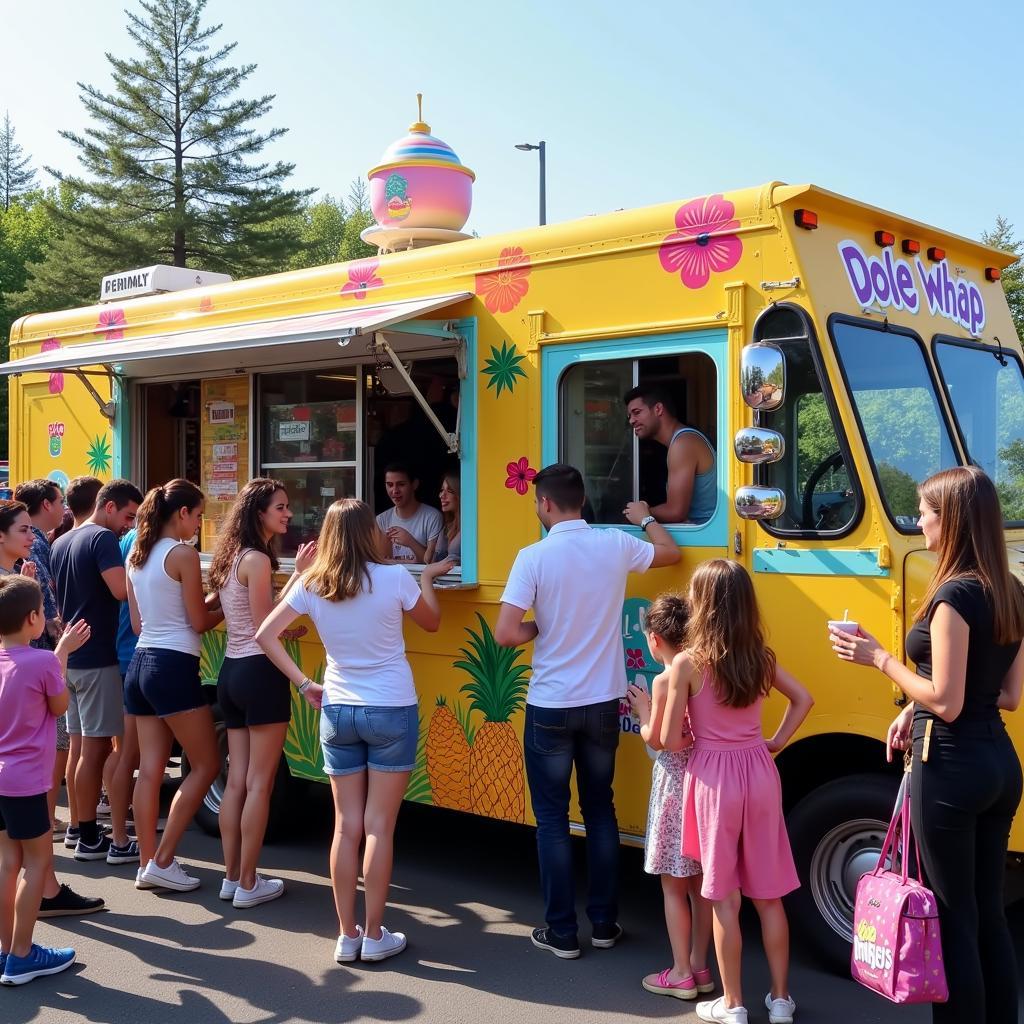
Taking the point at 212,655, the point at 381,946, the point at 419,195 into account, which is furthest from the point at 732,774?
the point at 419,195

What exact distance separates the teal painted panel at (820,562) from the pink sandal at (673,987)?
1.52 m

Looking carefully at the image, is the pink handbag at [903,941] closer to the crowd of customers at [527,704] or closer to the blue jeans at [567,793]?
the crowd of customers at [527,704]

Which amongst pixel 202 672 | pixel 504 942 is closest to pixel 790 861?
pixel 504 942

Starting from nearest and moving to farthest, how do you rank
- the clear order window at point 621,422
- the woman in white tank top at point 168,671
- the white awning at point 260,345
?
the clear order window at point 621,422, the white awning at point 260,345, the woman in white tank top at point 168,671

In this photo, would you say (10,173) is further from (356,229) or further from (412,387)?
(412,387)

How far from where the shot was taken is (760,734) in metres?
3.92

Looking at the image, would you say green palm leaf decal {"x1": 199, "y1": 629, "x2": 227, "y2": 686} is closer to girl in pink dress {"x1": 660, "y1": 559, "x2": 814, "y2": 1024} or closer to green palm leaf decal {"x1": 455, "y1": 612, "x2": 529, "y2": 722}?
green palm leaf decal {"x1": 455, "y1": 612, "x2": 529, "y2": 722}

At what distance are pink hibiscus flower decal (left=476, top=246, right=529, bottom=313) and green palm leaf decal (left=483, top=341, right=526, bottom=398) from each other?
19 centimetres

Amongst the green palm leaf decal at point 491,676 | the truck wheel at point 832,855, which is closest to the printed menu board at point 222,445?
the green palm leaf decal at point 491,676

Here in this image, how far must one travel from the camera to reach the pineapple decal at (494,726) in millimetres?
4965

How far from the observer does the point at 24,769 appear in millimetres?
4297

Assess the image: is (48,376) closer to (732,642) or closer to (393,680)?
(393,680)

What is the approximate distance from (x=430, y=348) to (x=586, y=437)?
3.49ft

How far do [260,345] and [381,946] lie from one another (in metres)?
2.64
